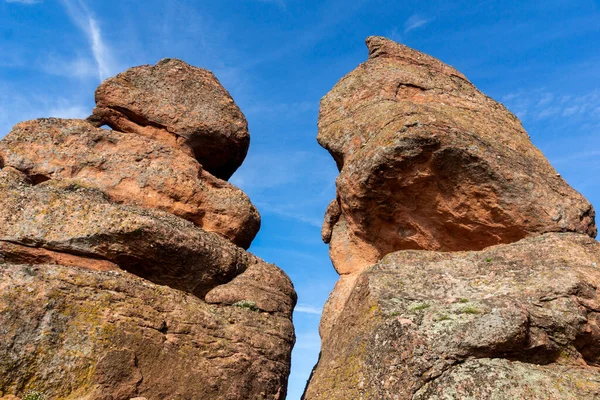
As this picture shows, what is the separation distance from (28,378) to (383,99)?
13.5 metres

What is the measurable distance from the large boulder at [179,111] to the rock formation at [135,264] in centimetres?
6

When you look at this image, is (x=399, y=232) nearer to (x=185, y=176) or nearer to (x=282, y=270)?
(x=282, y=270)

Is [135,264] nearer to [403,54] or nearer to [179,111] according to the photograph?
[179,111]

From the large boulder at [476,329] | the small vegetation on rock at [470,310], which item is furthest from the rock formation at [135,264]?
the small vegetation on rock at [470,310]

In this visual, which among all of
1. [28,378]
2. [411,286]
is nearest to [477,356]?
[411,286]

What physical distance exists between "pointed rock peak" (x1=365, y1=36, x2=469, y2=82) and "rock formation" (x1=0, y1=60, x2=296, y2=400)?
662 cm

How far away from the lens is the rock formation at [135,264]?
11.5 m

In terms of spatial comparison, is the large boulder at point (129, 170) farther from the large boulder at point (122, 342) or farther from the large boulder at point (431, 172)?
the large boulder at point (431, 172)

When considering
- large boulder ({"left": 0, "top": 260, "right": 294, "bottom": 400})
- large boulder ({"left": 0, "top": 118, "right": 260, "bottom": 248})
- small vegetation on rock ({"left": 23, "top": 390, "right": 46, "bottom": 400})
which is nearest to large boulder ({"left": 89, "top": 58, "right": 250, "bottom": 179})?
large boulder ({"left": 0, "top": 118, "right": 260, "bottom": 248})

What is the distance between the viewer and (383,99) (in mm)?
18203

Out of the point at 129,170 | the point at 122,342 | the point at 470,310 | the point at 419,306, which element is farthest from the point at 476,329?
the point at 129,170

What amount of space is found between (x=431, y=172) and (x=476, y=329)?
6.18 meters

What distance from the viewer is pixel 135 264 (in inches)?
566

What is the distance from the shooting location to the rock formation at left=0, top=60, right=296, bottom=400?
11484 millimetres
